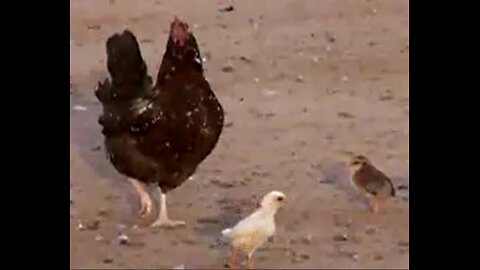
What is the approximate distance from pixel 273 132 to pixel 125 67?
3.90 feet

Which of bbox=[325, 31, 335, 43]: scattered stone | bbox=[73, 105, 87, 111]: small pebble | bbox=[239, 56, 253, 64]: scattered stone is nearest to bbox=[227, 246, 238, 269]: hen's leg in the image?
bbox=[73, 105, 87, 111]: small pebble

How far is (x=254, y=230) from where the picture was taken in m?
3.80

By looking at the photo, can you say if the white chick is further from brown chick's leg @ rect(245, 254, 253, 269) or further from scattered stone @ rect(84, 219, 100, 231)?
scattered stone @ rect(84, 219, 100, 231)

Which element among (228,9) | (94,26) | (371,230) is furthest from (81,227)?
(228,9)

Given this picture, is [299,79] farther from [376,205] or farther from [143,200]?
[143,200]

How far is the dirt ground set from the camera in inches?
160

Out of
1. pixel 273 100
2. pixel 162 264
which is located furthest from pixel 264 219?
pixel 273 100

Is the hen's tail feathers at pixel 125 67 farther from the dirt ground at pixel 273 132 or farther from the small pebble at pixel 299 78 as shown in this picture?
the small pebble at pixel 299 78

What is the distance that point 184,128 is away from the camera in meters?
4.08

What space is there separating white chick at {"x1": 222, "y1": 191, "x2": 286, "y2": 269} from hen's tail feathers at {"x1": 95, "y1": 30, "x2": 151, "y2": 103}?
70cm

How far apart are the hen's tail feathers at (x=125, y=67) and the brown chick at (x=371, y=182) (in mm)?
895

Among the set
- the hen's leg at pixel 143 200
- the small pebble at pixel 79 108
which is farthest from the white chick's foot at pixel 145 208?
the small pebble at pixel 79 108

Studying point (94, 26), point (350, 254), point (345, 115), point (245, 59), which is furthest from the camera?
point (94, 26)

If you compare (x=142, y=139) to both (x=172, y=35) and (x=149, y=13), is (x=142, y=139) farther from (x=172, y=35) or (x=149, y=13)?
(x=149, y=13)
